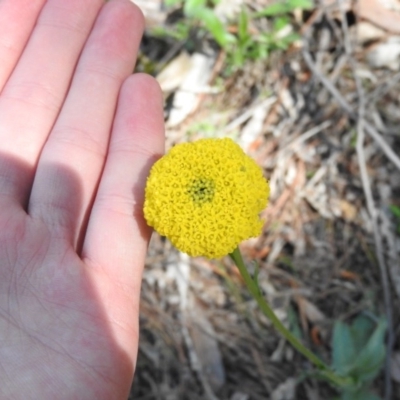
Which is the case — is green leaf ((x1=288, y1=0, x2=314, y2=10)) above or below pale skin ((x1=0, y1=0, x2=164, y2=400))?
above

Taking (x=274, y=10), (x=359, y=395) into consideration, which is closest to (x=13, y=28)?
(x=274, y=10)

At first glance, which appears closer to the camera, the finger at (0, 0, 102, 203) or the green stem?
the green stem

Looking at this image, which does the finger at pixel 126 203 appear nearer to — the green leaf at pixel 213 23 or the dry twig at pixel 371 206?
the green leaf at pixel 213 23

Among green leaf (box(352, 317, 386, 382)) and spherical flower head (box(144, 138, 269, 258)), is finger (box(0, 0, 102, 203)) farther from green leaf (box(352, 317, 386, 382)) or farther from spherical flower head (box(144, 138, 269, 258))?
green leaf (box(352, 317, 386, 382))


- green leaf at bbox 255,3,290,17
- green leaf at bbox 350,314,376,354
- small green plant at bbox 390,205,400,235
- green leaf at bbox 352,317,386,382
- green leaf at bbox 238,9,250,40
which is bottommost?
green leaf at bbox 350,314,376,354

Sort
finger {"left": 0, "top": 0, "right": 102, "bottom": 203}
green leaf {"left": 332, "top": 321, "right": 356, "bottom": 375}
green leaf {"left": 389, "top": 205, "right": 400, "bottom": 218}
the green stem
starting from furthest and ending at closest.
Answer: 1. green leaf {"left": 389, "top": 205, "right": 400, "bottom": 218}
2. green leaf {"left": 332, "top": 321, "right": 356, "bottom": 375}
3. finger {"left": 0, "top": 0, "right": 102, "bottom": 203}
4. the green stem

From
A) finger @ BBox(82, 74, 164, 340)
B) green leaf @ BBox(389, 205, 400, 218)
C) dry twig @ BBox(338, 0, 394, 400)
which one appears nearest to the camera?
finger @ BBox(82, 74, 164, 340)

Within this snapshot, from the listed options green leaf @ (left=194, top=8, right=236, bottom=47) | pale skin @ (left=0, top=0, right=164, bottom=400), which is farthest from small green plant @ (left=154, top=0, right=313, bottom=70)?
pale skin @ (left=0, top=0, right=164, bottom=400)

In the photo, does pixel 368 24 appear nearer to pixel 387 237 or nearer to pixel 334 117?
pixel 334 117
